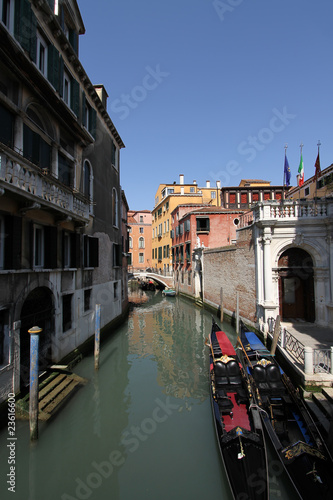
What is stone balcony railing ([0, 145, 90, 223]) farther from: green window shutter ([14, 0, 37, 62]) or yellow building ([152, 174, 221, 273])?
yellow building ([152, 174, 221, 273])

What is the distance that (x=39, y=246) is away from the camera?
7.22 meters

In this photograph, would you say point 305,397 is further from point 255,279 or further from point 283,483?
point 255,279

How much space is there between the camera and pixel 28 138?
6527 millimetres

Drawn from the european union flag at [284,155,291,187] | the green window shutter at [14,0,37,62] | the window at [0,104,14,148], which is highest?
the green window shutter at [14,0,37,62]

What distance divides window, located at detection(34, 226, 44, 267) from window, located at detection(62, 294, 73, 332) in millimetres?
1633

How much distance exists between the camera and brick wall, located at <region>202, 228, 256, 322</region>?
12008mm

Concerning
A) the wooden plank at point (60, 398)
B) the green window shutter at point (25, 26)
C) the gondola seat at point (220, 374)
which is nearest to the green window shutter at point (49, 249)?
the wooden plank at point (60, 398)

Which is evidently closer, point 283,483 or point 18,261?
point 283,483

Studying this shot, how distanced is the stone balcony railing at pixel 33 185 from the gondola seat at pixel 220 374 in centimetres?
535

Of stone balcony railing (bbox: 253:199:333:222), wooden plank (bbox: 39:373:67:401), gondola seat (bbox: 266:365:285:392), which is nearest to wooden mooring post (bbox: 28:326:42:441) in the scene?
wooden plank (bbox: 39:373:67:401)

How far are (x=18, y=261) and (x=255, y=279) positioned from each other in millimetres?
8670

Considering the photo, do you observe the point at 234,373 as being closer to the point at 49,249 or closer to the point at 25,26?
the point at 49,249

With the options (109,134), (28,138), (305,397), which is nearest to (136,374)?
(305,397)

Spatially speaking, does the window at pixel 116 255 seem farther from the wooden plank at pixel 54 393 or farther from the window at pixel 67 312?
the wooden plank at pixel 54 393
